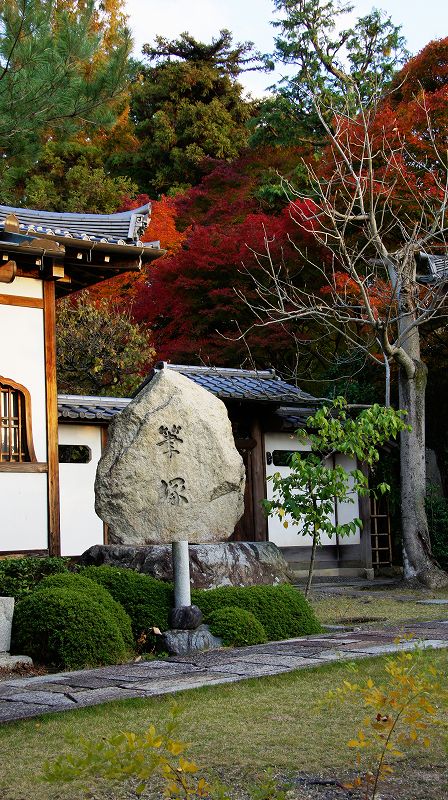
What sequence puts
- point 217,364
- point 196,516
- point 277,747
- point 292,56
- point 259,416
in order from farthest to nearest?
point 292,56
point 217,364
point 259,416
point 196,516
point 277,747

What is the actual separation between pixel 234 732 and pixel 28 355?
23.2 feet

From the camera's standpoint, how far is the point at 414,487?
553 inches

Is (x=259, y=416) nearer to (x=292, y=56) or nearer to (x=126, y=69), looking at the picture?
(x=126, y=69)

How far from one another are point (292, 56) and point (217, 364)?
25.8ft

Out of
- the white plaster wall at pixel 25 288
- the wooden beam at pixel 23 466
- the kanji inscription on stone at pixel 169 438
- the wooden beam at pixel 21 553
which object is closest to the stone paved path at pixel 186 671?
the kanji inscription on stone at pixel 169 438

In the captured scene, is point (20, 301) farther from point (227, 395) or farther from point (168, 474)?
point (227, 395)

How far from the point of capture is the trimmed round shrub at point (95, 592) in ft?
26.1

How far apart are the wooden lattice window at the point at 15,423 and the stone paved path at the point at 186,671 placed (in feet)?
13.9

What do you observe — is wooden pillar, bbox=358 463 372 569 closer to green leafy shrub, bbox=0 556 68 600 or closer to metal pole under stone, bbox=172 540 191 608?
green leafy shrub, bbox=0 556 68 600

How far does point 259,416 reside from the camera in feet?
53.4

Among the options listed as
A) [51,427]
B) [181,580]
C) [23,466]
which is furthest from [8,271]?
[181,580]

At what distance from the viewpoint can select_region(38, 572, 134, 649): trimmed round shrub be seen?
7.94 m

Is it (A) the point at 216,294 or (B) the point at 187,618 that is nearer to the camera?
(B) the point at 187,618

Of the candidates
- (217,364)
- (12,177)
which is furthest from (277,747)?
(217,364)
